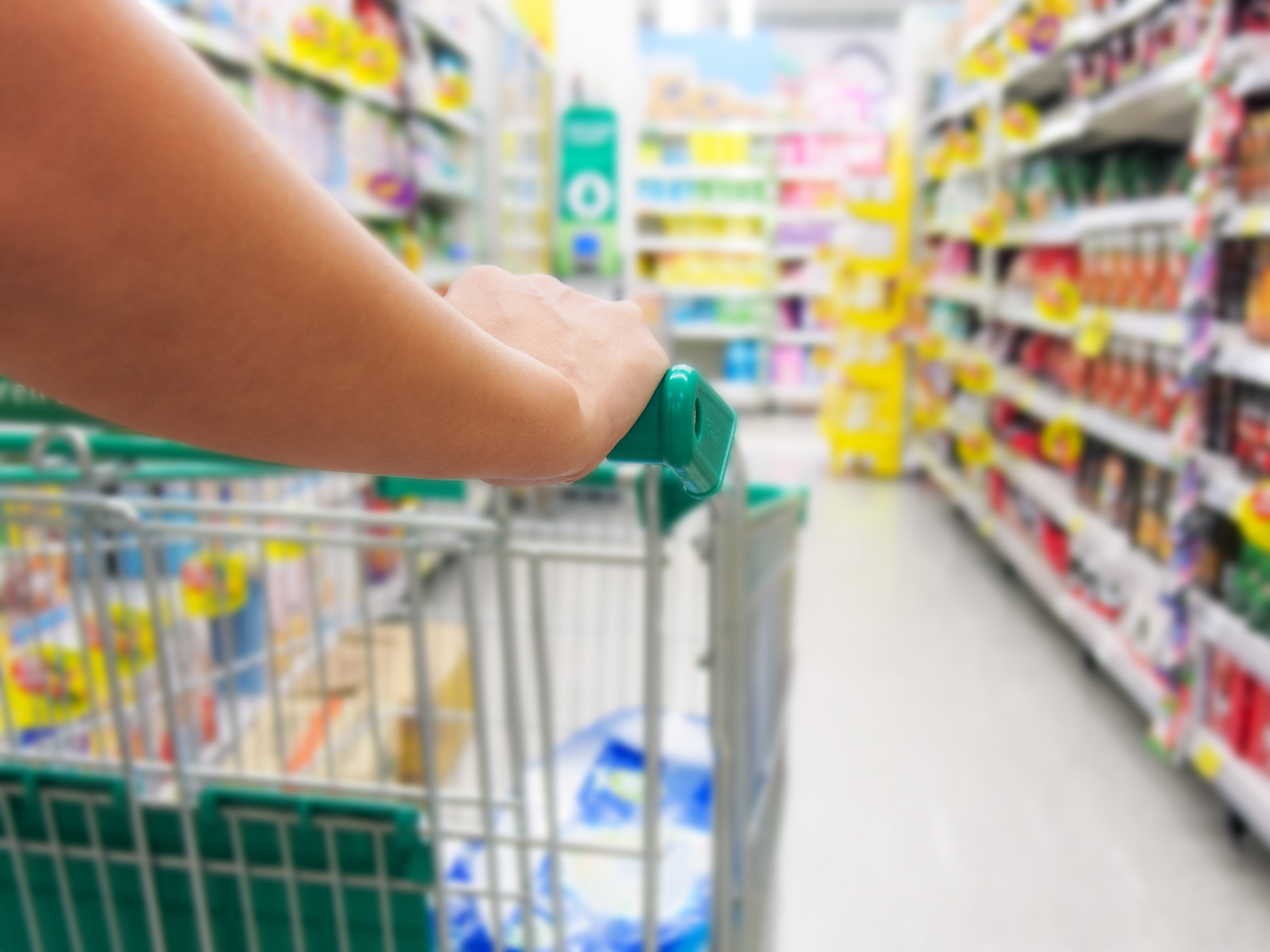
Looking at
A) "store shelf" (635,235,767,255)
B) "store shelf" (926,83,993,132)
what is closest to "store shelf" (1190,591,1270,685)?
"store shelf" (926,83,993,132)

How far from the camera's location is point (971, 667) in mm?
3299

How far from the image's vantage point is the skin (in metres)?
0.30

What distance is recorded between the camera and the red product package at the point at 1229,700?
236cm

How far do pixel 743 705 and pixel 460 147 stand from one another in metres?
3.91

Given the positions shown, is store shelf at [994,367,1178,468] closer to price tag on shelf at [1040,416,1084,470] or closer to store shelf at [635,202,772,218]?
price tag on shelf at [1040,416,1084,470]

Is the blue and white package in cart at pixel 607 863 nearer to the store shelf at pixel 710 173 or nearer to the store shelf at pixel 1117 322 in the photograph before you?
the store shelf at pixel 1117 322

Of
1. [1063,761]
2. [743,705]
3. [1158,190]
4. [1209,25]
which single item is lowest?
[1063,761]

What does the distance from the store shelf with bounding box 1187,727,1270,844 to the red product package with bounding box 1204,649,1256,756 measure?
0.03m

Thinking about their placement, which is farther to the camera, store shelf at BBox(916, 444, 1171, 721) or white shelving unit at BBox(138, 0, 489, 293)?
store shelf at BBox(916, 444, 1171, 721)

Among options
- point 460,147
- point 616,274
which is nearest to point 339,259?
point 460,147

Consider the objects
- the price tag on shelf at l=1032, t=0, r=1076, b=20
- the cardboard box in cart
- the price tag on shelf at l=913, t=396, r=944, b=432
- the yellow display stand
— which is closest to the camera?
the cardboard box in cart

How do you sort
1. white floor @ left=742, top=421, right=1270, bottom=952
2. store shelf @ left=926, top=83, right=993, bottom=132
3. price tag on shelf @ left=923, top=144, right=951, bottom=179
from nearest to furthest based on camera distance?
white floor @ left=742, top=421, right=1270, bottom=952 < store shelf @ left=926, top=83, right=993, bottom=132 < price tag on shelf @ left=923, top=144, right=951, bottom=179

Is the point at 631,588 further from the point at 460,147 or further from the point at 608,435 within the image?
the point at 608,435

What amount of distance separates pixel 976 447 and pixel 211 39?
358 cm
